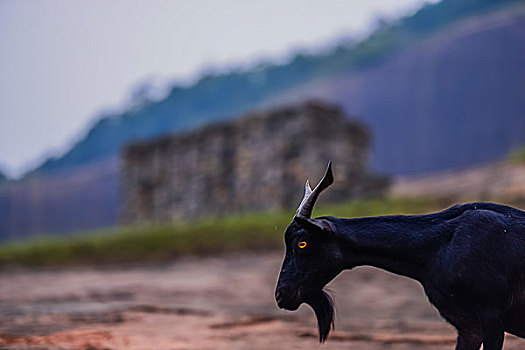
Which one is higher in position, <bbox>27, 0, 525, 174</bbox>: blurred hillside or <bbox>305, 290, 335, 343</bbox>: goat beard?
<bbox>27, 0, 525, 174</bbox>: blurred hillside

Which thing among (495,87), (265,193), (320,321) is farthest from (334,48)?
(320,321)

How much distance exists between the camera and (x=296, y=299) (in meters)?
2.77

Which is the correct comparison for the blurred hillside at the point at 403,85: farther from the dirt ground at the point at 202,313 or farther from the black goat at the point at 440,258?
the black goat at the point at 440,258

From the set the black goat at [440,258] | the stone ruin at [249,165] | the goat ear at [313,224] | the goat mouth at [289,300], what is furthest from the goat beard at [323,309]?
the stone ruin at [249,165]

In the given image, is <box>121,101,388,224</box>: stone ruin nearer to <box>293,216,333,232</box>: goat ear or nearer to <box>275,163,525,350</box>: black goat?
<box>275,163,525,350</box>: black goat

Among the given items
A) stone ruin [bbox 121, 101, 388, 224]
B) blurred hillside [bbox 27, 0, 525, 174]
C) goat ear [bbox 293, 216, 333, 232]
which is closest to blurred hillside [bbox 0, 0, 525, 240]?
blurred hillside [bbox 27, 0, 525, 174]

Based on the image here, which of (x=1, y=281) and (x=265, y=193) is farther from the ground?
(x=265, y=193)

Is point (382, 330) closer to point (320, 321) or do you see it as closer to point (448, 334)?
point (448, 334)

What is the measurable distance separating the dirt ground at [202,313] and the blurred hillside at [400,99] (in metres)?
38.1

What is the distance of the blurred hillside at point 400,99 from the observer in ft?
173

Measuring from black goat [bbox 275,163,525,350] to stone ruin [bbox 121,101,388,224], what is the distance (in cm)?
1515

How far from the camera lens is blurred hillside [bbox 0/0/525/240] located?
52812 mm

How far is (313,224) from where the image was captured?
102 inches

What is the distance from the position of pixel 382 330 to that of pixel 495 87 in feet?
187
